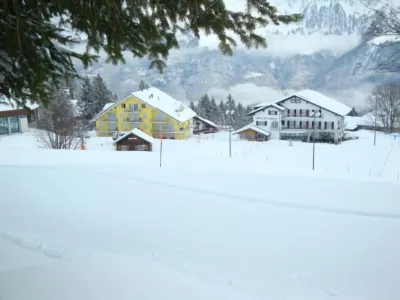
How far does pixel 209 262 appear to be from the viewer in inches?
197

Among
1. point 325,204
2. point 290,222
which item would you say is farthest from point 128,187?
point 325,204

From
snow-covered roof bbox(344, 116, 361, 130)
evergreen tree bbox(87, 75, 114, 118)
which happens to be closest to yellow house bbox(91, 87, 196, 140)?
evergreen tree bbox(87, 75, 114, 118)

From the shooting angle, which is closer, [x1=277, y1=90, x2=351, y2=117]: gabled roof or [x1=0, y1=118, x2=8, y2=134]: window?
[x1=0, y1=118, x2=8, y2=134]: window

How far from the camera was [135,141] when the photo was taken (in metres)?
28.5

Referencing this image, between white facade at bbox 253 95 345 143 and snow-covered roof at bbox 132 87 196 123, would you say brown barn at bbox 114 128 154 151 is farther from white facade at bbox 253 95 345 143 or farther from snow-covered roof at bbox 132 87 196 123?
white facade at bbox 253 95 345 143

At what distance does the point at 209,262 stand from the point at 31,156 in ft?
40.7

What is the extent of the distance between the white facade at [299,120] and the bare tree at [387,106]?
364 inches

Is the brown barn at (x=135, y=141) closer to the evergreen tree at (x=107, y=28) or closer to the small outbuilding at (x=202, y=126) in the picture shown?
the small outbuilding at (x=202, y=126)

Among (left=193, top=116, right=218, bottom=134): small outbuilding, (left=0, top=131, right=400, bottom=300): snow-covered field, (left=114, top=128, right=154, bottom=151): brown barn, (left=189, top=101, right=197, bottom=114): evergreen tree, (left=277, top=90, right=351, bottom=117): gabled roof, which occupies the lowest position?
(left=0, top=131, right=400, bottom=300): snow-covered field

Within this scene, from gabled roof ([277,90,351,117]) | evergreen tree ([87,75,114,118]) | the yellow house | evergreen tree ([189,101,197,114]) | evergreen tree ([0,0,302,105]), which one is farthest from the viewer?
evergreen tree ([189,101,197,114])

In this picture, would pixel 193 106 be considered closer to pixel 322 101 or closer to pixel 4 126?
pixel 322 101

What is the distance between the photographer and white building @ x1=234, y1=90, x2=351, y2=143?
37250 mm

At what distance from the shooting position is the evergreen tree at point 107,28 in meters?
2.92

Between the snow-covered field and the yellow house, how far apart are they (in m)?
25.1
